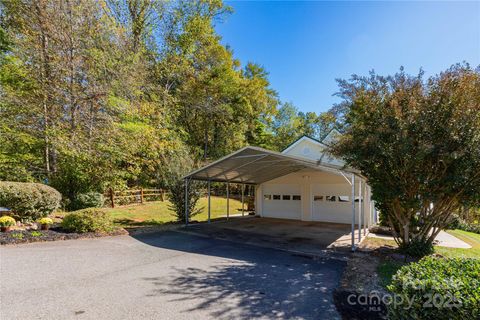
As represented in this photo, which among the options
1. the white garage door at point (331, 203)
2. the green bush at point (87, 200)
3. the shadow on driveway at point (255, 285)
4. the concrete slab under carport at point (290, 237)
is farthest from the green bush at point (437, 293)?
the green bush at point (87, 200)

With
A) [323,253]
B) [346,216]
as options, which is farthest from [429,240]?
[346,216]

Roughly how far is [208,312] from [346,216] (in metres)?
11.7

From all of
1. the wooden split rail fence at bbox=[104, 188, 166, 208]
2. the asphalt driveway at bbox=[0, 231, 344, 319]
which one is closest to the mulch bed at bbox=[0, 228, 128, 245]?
the asphalt driveway at bbox=[0, 231, 344, 319]

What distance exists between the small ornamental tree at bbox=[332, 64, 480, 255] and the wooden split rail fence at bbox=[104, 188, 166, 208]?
13.6m

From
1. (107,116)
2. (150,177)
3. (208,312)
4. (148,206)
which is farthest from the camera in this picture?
(150,177)

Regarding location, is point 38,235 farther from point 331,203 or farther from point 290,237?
point 331,203

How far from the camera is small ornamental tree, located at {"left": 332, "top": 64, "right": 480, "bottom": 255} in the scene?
572cm

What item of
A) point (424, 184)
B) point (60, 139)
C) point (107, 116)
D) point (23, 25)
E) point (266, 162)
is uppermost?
point (23, 25)

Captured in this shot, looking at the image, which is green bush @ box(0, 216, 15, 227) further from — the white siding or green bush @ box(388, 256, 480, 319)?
the white siding

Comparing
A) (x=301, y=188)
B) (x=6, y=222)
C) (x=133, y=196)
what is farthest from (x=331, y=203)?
(x=6, y=222)

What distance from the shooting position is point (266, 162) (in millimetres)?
11633

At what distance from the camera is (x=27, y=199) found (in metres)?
9.03

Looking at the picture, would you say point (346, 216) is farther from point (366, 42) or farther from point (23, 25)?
point (23, 25)

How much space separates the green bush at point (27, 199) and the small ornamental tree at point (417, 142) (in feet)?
33.3
